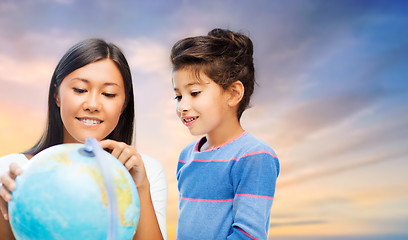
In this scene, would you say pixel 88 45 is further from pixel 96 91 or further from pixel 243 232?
pixel 243 232

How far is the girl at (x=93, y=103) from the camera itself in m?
2.31

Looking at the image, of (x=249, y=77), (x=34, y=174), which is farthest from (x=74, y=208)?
(x=249, y=77)

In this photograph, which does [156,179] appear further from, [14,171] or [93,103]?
[14,171]

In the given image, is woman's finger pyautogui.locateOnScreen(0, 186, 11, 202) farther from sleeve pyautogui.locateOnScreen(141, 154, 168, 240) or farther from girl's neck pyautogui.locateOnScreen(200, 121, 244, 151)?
girl's neck pyautogui.locateOnScreen(200, 121, 244, 151)

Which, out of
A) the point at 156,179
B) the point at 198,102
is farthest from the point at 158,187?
the point at 198,102

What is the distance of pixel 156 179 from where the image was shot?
2.97m

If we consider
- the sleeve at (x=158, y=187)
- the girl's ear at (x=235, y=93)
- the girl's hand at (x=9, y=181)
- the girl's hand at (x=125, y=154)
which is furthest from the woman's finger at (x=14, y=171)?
the girl's ear at (x=235, y=93)

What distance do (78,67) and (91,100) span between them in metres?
0.25

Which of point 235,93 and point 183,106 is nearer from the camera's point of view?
point 183,106

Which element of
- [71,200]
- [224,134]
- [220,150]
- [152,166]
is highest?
[224,134]

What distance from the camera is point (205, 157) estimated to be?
3.01m

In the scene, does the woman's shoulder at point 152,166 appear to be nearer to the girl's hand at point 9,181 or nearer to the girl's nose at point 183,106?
the girl's nose at point 183,106

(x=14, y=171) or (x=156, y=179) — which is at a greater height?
(x=156, y=179)

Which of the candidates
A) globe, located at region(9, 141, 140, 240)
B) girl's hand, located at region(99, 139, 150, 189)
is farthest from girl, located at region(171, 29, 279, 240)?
globe, located at region(9, 141, 140, 240)
